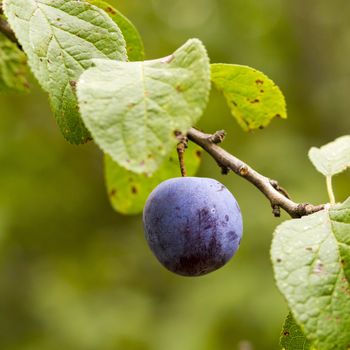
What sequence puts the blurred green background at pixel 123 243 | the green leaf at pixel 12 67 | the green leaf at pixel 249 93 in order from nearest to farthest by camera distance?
the green leaf at pixel 249 93, the green leaf at pixel 12 67, the blurred green background at pixel 123 243

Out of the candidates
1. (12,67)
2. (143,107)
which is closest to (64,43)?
(143,107)

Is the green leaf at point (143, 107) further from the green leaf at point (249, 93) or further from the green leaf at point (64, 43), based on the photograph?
the green leaf at point (249, 93)

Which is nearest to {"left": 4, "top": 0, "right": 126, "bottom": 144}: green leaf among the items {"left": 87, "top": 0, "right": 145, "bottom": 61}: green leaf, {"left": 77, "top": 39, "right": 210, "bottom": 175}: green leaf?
{"left": 77, "top": 39, "right": 210, "bottom": 175}: green leaf

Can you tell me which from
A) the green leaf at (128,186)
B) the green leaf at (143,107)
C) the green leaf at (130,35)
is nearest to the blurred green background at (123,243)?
the green leaf at (128,186)

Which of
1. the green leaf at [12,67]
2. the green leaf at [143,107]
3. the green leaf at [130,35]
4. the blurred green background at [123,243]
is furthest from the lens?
the blurred green background at [123,243]

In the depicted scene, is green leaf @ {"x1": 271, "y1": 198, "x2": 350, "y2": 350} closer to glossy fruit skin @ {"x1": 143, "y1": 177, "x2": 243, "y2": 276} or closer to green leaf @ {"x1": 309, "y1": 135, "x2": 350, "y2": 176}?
glossy fruit skin @ {"x1": 143, "y1": 177, "x2": 243, "y2": 276}

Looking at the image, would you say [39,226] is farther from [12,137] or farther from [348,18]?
[348,18]

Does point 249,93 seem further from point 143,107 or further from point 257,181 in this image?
point 143,107
